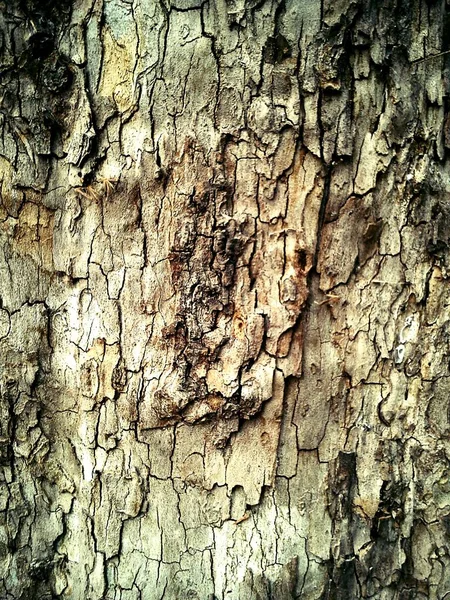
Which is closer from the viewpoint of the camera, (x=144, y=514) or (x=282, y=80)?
(x=282, y=80)

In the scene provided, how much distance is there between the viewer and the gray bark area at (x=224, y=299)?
52.3 inches

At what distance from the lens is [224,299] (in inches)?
53.2

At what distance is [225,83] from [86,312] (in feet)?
2.16

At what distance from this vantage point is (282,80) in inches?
51.6

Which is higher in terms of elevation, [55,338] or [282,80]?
[282,80]

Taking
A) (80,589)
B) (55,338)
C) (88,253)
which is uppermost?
(88,253)

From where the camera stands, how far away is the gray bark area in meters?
1.33

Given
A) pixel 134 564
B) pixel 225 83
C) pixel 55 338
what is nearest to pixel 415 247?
pixel 225 83

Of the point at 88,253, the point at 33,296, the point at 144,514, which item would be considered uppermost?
the point at 88,253

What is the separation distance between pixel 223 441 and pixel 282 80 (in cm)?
88

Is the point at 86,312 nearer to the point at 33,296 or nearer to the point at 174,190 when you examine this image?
the point at 33,296

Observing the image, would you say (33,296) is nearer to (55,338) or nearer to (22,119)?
(55,338)

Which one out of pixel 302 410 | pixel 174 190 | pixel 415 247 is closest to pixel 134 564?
pixel 302 410

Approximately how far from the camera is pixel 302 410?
1.40m
